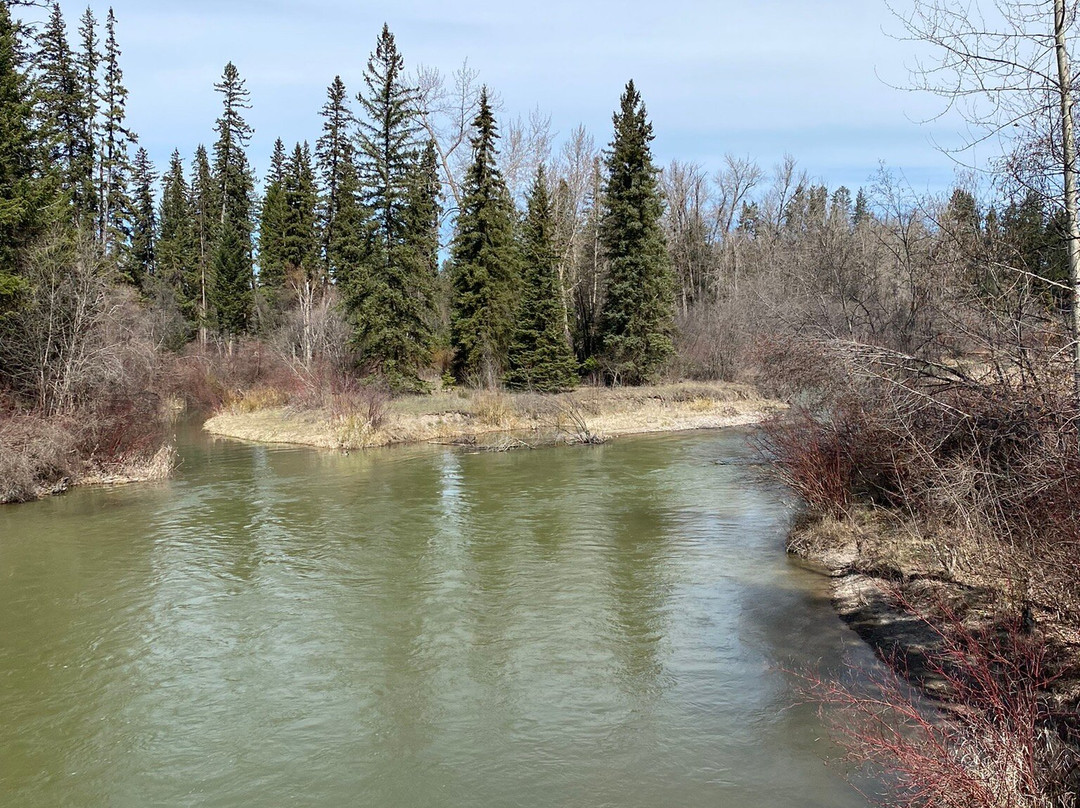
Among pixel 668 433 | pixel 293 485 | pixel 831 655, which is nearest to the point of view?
pixel 831 655

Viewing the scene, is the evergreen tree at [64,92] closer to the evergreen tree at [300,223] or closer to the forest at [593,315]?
the forest at [593,315]

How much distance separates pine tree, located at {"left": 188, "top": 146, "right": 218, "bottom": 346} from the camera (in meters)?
51.5

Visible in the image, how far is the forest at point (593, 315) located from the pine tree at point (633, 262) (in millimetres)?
146

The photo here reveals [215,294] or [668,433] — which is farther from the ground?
[215,294]

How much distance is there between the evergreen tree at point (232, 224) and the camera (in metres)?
50.2

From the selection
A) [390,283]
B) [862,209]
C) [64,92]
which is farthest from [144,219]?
[862,209]

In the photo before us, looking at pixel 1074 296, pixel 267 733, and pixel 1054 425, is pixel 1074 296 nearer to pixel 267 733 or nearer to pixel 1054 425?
pixel 1054 425

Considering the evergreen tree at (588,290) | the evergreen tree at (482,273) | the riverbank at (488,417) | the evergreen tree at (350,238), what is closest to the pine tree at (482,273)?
the evergreen tree at (482,273)

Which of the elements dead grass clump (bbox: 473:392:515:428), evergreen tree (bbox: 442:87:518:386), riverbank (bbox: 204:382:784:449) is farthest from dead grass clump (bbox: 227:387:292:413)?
dead grass clump (bbox: 473:392:515:428)

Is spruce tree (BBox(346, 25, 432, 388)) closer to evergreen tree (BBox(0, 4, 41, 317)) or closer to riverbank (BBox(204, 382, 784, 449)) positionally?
riverbank (BBox(204, 382, 784, 449))

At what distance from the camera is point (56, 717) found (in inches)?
304

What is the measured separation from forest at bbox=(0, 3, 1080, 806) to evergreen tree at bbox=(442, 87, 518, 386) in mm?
138

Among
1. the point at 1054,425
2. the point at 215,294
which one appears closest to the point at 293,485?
the point at 1054,425

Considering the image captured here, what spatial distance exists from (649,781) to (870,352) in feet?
19.8
